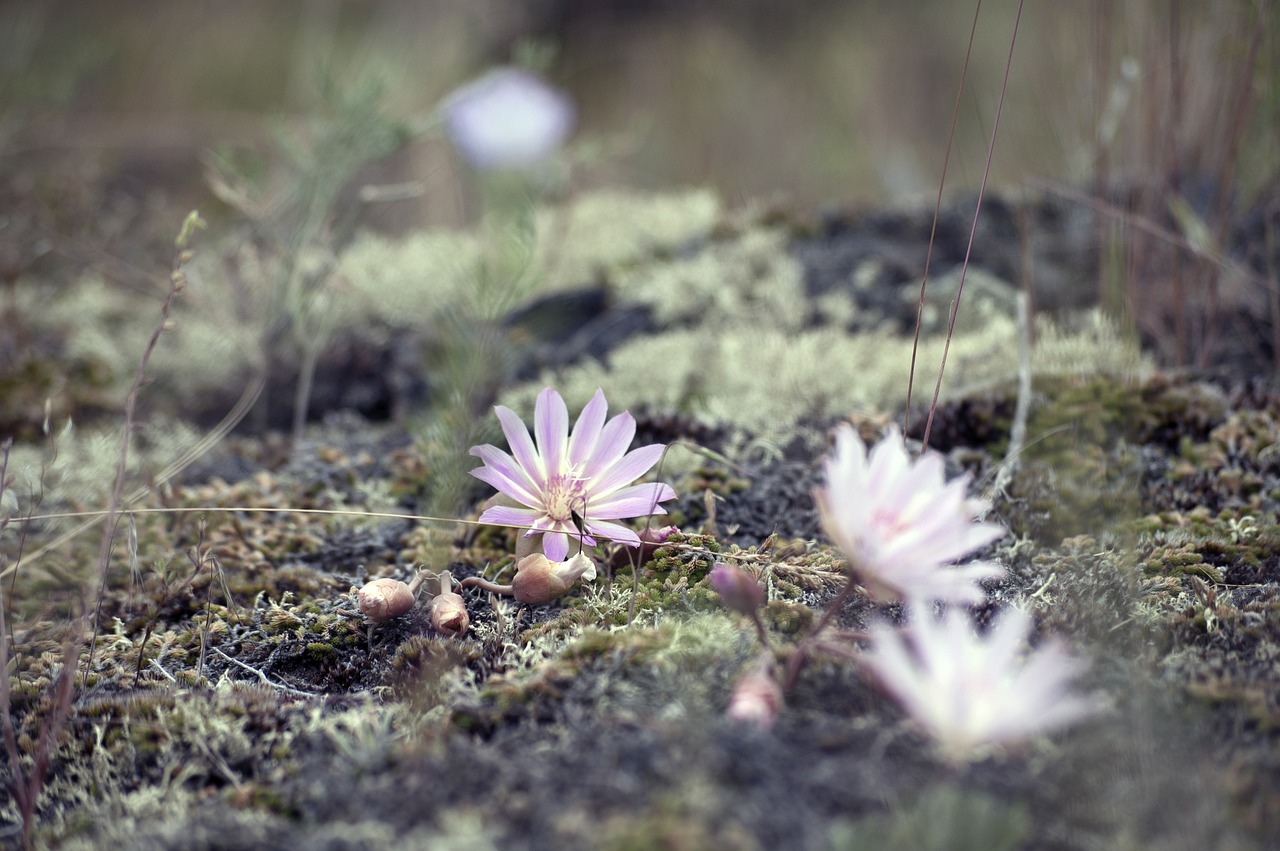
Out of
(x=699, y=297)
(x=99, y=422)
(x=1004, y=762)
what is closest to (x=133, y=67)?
(x=99, y=422)

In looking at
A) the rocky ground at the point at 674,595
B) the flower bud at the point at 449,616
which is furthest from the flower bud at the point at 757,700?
the flower bud at the point at 449,616

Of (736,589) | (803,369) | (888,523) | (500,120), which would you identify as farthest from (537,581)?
(500,120)

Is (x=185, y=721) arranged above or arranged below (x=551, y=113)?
below

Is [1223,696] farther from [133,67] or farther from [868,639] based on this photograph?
[133,67]

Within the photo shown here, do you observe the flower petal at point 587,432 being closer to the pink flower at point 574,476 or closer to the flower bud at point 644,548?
the pink flower at point 574,476

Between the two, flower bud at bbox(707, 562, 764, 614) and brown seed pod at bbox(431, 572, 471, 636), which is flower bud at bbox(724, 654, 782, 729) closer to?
flower bud at bbox(707, 562, 764, 614)

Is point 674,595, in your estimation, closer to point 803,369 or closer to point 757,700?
point 757,700

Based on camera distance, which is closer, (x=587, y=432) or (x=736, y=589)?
(x=736, y=589)
